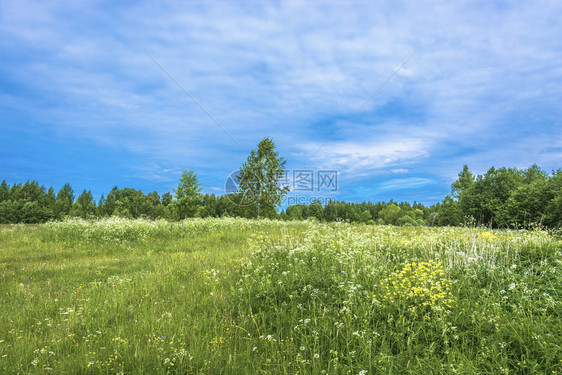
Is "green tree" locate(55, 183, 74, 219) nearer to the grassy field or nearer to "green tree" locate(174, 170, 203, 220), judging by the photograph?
"green tree" locate(174, 170, 203, 220)

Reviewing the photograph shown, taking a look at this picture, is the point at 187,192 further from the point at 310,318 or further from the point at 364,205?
the point at 364,205

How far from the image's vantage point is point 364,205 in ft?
433

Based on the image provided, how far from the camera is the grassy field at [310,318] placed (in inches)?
129

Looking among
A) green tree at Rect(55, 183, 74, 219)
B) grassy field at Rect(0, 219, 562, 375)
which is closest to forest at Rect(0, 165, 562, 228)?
green tree at Rect(55, 183, 74, 219)

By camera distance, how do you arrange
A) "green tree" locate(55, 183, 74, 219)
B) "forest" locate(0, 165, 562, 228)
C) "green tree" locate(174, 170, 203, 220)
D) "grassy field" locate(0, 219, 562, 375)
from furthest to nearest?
1. "green tree" locate(55, 183, 74, 219)
2. "green tree" locate(174, 170, 203, 220)
3. "forest" locate(0, 165, 562, 228)
4. "grassy field" locate(0, 219, 562, 375)

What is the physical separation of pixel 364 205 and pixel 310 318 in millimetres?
134429

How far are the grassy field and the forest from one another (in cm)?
465

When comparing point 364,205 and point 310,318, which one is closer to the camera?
point 310,318

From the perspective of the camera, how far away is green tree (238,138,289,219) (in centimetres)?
3212

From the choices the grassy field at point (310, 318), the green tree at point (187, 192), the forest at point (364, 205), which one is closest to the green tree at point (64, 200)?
the forest at point (364, 205)

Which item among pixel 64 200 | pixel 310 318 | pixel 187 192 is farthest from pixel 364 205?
pixel 310 318

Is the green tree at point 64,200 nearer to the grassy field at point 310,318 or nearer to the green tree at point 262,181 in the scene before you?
the green tree at point 262,181

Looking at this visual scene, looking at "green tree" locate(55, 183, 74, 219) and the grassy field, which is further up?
"green tree" locate(55, 183, 74, 219)

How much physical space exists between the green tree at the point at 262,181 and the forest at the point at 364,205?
1113 millimetres
